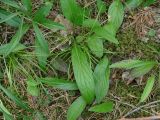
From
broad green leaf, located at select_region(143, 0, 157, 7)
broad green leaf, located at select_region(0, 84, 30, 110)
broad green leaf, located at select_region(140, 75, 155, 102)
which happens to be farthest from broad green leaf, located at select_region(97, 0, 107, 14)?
broad green leaf, located at select_region(0, 84, 30, 110)

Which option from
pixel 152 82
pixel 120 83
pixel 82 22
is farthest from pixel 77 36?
pixel 152 82

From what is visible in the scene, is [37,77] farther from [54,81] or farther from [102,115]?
[102,115]

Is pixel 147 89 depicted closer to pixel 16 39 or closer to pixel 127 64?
pixel 127 64

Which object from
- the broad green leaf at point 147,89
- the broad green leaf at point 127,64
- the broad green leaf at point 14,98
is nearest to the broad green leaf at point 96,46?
the broad green leaf at point 127,64

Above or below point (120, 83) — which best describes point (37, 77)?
above

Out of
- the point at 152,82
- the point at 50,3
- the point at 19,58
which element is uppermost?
the point at 50,3

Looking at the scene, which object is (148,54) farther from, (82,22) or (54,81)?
(54,81)

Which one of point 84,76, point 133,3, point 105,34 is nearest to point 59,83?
point 84,76
